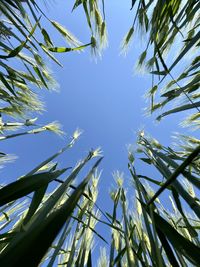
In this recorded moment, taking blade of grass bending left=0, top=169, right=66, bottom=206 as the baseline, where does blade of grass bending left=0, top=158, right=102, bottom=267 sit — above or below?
below

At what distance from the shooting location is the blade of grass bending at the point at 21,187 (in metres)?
0.44

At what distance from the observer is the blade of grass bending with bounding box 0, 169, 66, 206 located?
44cm

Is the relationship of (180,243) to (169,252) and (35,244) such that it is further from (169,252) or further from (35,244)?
(35,244)

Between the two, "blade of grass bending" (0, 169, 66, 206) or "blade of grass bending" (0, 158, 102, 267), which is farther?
"blade of grass bending" (0, 169, 66, 206)

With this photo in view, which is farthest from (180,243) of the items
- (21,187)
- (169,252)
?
(21,187)

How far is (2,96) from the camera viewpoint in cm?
155

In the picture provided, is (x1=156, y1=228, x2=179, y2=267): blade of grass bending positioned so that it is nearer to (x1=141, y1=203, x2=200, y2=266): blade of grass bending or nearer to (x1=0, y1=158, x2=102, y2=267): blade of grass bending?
(x1=141, y1=203, x2=200, y2=266): blade of grass bending

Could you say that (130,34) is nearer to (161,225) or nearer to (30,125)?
(30,125)

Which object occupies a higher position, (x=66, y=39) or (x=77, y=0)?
(x=66, y=39)

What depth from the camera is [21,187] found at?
1.51 feet

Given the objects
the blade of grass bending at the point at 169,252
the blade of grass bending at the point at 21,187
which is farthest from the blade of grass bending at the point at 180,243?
the blade of grass bending at the point at 21,187

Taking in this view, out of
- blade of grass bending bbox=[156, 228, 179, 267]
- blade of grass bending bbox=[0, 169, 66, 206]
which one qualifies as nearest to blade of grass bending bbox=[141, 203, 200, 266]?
blade of grass bending bbox=[156, 228, 179, 267]

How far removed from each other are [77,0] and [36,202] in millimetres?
1026

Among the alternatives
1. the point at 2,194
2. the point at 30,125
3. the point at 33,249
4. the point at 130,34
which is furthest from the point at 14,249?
the point at 30,125
